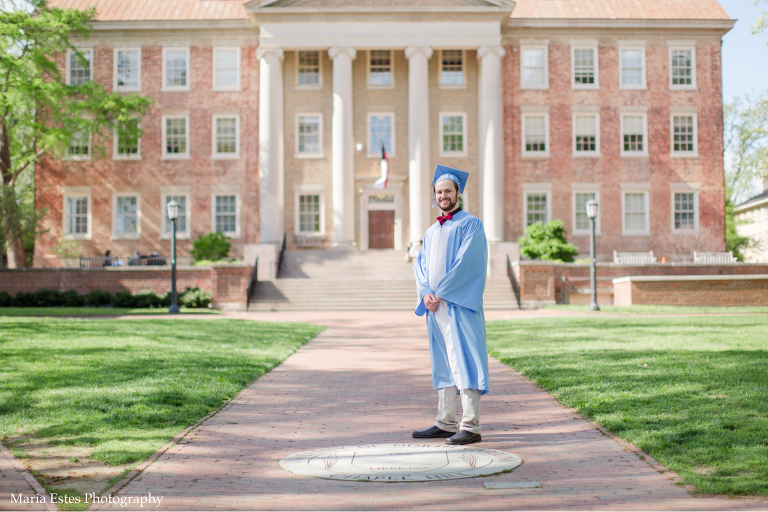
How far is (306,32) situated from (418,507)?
3340 cm

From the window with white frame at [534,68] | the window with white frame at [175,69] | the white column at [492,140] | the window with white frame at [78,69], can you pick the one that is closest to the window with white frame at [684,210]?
the window with white frame at [534,68]

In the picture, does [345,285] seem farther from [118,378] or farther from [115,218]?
[118,378]

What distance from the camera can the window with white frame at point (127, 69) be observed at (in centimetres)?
3644

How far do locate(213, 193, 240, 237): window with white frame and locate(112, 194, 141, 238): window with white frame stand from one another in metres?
3.91

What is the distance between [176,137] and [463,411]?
33553mm

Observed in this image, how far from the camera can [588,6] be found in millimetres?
38000

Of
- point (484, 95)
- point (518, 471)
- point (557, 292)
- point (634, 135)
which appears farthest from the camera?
point (634, 135)

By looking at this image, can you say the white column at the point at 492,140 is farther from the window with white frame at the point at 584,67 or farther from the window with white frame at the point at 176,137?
the window with white frame at the point at 176,137

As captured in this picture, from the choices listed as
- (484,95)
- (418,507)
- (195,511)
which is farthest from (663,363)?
(484,95)

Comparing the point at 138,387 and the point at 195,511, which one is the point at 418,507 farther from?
the point at 138,387

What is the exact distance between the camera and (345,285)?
28453 mm

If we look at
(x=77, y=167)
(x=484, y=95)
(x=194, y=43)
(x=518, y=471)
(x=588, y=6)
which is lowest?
(x=518, y=471)

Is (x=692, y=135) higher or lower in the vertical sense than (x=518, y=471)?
higher

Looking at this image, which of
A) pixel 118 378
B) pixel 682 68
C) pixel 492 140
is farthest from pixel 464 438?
pixel 682 68
